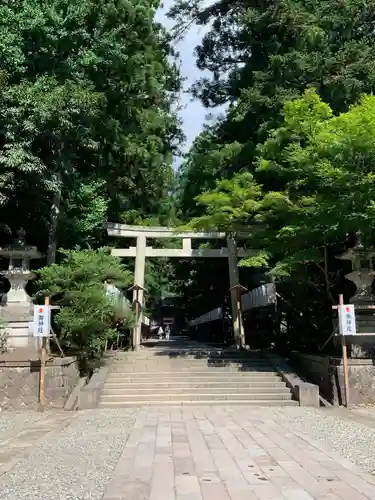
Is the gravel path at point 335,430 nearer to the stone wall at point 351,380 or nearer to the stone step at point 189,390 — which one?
the stone wall at point 351,380

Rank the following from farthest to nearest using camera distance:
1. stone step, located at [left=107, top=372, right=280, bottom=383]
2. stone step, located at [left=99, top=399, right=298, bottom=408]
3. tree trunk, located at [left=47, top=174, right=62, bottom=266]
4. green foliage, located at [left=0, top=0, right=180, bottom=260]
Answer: tree trunk, located at [left=47, top=174, right=62, bottom=266], stone step, located at [left=107, top=372, right=280, bottom=383], green foliage, located at [left=0, top=0, right=180, bottom=260], stone step, located at [left=99, top=399, right=298, bottom=408]

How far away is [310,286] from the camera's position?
1405 cm

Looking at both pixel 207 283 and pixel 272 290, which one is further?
pixel 207 283

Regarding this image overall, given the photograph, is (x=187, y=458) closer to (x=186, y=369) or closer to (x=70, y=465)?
(x=70, y=465)

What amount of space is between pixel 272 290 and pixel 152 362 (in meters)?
4.32

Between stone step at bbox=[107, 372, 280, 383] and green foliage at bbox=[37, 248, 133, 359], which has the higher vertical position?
green foliage at bbox=[37, 248, 133, 359]

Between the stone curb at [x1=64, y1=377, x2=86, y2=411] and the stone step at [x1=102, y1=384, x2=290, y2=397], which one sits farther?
the stone step at [x1=102, y1=384, x2=290, y2=397]

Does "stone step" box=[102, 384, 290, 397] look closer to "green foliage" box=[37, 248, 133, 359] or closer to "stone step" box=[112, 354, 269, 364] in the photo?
"green foliage" box=[37, 248, 133, 359]

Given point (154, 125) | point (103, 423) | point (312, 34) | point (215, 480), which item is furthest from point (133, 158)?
→ point (215, 480)

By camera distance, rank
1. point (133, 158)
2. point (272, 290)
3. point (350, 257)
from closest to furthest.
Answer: point (350, 257) < point (272, 290) < point (133, 158)

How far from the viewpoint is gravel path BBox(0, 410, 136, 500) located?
4828 mm

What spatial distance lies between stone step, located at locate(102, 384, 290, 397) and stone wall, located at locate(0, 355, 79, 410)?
1.08 m

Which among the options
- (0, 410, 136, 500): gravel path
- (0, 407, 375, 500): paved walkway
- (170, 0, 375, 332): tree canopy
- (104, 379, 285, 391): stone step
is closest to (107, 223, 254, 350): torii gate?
(170, 0, 375, 332): tree canopy

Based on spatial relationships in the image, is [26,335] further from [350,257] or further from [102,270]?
[350,257]
